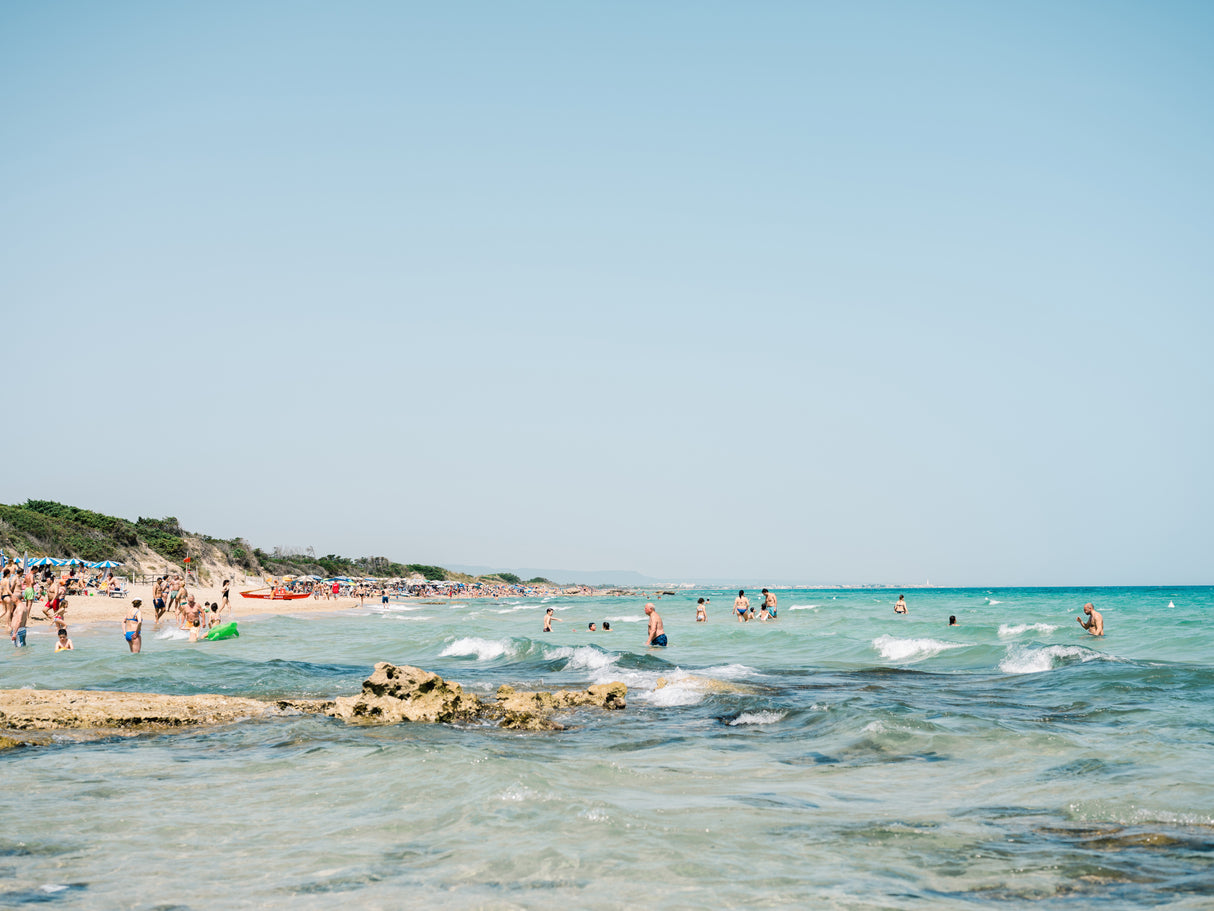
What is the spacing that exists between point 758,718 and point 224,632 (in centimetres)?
2302

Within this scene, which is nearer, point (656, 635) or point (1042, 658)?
point (1042, 658)

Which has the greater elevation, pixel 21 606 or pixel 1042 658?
pixel 21 606

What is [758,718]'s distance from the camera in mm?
13078

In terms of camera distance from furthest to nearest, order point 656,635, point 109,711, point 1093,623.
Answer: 1. point 656,635
2. point 1093,623
3. point 109,711

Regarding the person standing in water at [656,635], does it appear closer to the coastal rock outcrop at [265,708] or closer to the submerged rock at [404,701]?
the coastal rock outcrop at [265,708]

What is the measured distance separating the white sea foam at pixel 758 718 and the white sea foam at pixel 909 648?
41.4 feet

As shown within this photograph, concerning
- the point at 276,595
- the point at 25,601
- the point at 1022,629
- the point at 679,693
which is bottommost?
the point at 276,595

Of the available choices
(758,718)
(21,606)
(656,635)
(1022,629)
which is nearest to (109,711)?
(758,718)

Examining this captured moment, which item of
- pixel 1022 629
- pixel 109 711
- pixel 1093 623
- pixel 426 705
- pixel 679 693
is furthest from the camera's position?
pixel 1022 629

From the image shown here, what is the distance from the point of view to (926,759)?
9969 mm

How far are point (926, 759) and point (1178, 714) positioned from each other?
17.2ft

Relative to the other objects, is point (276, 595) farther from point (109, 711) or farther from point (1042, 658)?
point (1042, 658)

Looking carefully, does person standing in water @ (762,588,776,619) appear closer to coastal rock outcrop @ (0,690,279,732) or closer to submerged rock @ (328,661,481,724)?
submerged rock @ (328,661,481,724)

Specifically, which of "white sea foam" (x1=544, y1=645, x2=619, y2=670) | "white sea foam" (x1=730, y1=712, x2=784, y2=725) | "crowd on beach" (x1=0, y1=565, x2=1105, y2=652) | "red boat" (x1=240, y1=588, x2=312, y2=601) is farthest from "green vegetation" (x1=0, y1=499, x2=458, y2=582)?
"white sea foam" (x1=730, y1=712, x2=784, y2=725)
